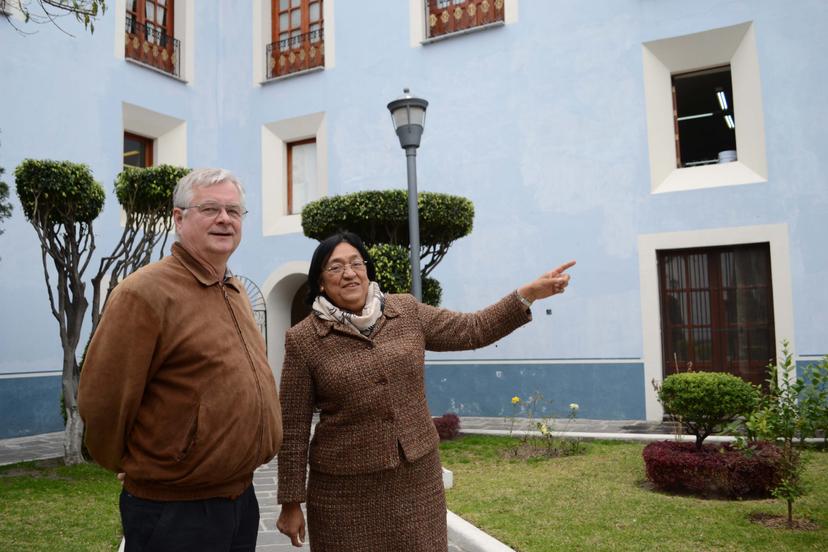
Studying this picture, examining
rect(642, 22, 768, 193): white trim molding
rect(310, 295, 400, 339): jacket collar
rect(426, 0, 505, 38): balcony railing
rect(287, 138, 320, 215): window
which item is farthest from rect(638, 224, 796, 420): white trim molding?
rect(310, 295, 400, 339): jacket collar

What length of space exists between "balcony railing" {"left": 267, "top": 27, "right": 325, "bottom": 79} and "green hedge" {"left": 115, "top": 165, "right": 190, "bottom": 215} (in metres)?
5.84

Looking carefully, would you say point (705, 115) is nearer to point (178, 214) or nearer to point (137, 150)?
point (137, 150)

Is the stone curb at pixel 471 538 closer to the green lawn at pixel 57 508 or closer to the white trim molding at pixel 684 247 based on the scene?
the green lawn at pixel 57 508

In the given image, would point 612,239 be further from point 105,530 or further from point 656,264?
point 105,530

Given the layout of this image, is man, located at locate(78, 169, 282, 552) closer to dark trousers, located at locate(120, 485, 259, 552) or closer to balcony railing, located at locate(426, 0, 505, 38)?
dark trousers, located at locate(120, 485, 259, 552)

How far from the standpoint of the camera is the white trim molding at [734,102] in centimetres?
1014

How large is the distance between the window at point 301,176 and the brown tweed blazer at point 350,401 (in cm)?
1112

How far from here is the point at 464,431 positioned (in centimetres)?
1012

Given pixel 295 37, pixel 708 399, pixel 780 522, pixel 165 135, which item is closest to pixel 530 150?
pixel 295 37

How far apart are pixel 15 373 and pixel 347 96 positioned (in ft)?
22.3

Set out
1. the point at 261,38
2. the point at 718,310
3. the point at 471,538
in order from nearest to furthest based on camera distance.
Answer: the point at 471,538, the point at 718,310, the point at 261,38

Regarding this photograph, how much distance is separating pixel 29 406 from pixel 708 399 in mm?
9122

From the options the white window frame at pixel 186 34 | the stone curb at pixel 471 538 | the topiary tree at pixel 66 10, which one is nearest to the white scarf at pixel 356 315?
the topiary tree at pixel 66 10

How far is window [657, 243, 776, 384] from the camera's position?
10.1 meters
